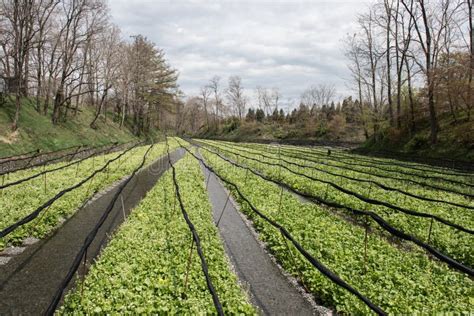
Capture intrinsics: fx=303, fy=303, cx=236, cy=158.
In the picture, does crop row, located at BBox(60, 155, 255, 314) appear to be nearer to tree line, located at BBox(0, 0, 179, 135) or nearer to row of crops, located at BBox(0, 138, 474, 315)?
row of crops, located at BBox(0, 138, 474, 315)

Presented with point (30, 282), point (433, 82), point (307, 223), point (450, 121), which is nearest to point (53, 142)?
point (30, 282)

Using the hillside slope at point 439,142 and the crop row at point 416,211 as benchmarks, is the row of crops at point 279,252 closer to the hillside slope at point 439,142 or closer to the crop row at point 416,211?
the crop row at point 416,211

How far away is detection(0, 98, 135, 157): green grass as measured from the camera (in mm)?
24938

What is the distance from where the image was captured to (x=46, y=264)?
8234 millimetres

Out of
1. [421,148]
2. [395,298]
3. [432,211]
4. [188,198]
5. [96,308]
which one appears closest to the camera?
[96,308]

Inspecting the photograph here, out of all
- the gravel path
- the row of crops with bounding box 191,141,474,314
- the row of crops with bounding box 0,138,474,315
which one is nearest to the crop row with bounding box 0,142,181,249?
the row of crops with bounding box 0,138,474,315

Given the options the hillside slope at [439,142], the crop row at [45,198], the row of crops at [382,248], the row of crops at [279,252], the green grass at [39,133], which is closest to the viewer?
the row of crops at [279,252]

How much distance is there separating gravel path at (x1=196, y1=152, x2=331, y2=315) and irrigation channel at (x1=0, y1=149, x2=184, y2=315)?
12.8 ft

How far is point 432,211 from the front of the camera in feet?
39.1

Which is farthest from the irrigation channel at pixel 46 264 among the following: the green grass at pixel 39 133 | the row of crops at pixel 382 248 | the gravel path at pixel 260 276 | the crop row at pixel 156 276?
the green grass at pixel 39 133

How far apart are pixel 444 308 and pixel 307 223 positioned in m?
5.24

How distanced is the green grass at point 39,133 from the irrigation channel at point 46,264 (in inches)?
638

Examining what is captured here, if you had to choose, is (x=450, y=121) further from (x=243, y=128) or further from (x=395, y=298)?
(x=243, y=128)

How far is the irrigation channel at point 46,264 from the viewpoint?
21.4 feet
